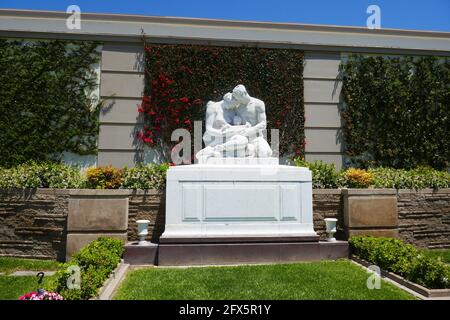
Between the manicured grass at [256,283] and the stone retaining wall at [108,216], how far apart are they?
1585 millimetres

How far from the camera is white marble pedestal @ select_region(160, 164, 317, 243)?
7.02 m

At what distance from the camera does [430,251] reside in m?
8.17

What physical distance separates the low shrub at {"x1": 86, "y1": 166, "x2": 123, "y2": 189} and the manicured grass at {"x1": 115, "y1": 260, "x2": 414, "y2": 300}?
7.96 ft

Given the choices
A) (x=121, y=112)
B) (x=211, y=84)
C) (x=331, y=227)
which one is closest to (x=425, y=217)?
(x=331, y=227)

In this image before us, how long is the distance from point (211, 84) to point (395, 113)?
6.50 m

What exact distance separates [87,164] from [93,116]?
5.14ft

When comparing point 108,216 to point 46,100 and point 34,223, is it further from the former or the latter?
point 46,100

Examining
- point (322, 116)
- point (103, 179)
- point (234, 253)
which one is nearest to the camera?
point (234, 253)

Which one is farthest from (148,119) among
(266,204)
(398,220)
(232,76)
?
(398,220)

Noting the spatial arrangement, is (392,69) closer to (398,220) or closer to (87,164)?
(398,220)

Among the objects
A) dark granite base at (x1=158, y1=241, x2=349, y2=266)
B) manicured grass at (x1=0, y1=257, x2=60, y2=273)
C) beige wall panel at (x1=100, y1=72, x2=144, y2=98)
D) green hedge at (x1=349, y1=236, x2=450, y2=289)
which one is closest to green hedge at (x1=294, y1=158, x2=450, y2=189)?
green hedge at (x1=349, y1=236, x2=450, y2=289)

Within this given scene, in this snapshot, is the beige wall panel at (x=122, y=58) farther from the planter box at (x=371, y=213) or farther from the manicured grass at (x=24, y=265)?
the planter box at (x=371, y=213)

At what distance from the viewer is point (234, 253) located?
22.2 ft

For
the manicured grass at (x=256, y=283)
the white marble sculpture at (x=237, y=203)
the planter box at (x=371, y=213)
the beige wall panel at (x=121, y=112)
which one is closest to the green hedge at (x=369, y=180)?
the planter box at (x=371, y=213)
